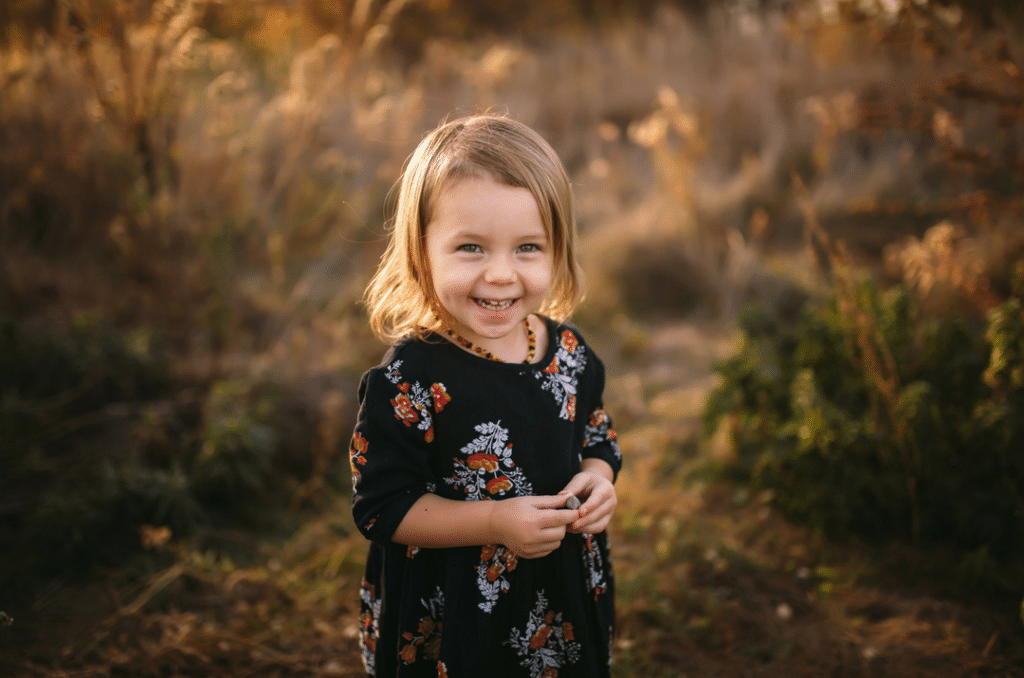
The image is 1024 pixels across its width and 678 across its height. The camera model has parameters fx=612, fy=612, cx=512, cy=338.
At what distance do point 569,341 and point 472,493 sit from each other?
411mm

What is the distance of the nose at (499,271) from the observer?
1.12 meters

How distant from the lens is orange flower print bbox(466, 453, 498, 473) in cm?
122

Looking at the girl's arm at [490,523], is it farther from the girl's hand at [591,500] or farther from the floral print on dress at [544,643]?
the floral print on dress at [544,643]

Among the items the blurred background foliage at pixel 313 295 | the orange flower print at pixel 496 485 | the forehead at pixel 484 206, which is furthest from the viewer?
the blurred background foliage at pixel 313 295

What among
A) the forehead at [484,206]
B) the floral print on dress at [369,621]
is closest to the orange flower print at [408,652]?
the floral print on dress at [369,621]

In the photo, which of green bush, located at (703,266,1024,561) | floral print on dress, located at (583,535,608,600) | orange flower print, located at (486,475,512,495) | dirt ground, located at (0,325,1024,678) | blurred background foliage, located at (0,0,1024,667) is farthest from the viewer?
blurred background foliage, located at (0,0,1024,667)

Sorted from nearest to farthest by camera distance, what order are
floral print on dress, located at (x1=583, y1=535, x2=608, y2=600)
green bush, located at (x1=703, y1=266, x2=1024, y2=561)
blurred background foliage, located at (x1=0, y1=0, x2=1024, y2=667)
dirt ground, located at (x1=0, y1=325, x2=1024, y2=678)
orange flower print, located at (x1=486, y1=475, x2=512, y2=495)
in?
orange flower print, located at (x1=486, y1=475, x2=512, y2=495), floral print on dress, located at (x1=583, y1=535, x2=608, y2=600), dirt ground, located at (x1=0, y1=325, x2=1024, y2=678), green bush, located at (x1=703, y1=266, x2=1024, y2=561), blurred background foliage, located at (x1=0, y1=0, x2=1024, y2=667)

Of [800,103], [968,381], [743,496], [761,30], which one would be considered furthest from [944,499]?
[761,30]

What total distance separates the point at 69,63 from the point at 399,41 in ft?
22.7

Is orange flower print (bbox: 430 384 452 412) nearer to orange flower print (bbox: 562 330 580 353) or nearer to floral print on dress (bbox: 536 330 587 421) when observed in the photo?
floral print on dress (bbox: 536 330 587 421)

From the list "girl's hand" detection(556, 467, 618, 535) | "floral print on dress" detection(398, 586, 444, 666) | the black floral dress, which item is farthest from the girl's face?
"floral print on dress" detection(398, 586, 444, 666)

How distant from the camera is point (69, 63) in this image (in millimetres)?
2990

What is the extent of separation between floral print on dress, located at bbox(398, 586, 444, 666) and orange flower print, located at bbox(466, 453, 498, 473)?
0.28 meters

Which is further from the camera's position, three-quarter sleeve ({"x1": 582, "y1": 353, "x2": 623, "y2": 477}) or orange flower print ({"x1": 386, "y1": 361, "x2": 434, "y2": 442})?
three-quarter sleeve ({"x1": 582, "y1": 353, "x2": 623, "y2": 477})
